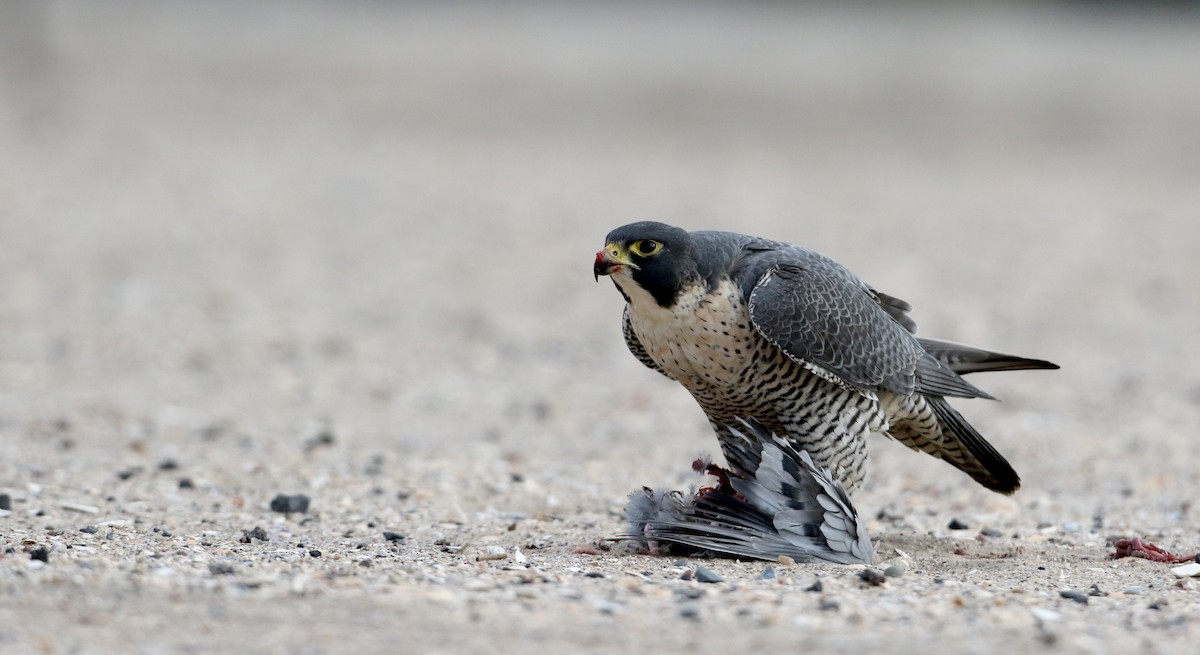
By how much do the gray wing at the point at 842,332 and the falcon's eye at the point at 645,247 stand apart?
40cm

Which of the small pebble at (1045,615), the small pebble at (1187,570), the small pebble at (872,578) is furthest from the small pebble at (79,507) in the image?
the small pebble at (1187,570)

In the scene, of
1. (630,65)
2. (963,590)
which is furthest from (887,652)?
(630,65)

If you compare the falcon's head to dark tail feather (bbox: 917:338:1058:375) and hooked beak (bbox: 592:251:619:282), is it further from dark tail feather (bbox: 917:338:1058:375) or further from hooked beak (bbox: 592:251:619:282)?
dark tail feather (bbox: 917:338:1058:375)

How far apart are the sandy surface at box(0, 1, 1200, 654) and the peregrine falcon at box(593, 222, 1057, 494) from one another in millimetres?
477

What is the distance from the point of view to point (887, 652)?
3361 mm

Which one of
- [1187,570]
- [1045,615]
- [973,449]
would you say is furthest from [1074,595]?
[973,449]

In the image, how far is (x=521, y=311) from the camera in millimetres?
11242

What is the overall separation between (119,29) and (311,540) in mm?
25451

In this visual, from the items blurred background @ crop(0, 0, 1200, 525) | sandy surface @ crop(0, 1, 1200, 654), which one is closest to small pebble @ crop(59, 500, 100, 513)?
sandy surface @ crop(0, 1, 1200, 654)

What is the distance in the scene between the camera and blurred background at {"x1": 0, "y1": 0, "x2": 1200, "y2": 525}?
309 inches

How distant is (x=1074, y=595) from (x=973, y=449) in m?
1.34

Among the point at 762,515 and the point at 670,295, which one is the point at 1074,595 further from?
the point at 670,295

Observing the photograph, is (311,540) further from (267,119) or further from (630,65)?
(630,65)

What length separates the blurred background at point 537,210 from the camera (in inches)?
309
